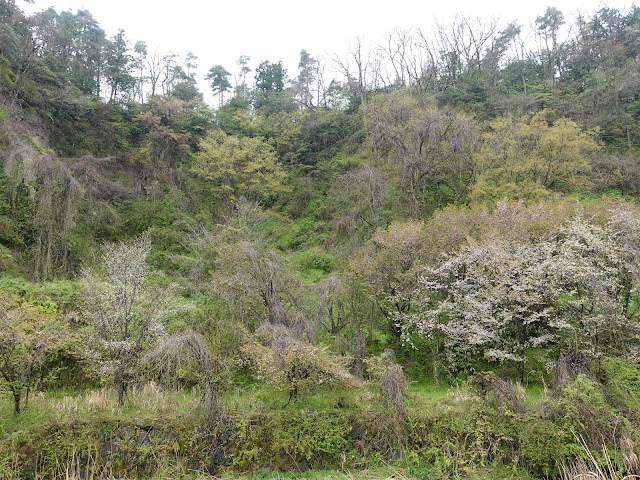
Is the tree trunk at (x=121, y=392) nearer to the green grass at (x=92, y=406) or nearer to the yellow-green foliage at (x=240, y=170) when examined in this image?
the green grass at (x=92, y=406)

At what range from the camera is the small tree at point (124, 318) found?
8742 mm

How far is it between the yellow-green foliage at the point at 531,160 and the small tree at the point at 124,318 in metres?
16.3

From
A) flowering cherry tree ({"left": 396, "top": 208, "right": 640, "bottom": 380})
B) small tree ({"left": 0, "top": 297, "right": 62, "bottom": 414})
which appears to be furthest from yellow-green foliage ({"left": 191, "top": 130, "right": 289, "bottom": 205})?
small tree ({"left": 0, "top": 297, "right": 62, "bottom": 414})

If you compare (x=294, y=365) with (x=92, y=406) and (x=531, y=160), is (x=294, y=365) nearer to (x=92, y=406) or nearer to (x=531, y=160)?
(x=92, y=406)

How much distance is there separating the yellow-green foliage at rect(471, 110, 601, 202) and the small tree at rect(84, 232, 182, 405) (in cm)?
1629

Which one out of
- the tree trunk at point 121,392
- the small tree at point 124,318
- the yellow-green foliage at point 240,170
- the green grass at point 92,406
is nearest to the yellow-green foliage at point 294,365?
the green grass at point 92,406

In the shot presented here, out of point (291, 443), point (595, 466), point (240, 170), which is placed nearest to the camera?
point (595, 466)

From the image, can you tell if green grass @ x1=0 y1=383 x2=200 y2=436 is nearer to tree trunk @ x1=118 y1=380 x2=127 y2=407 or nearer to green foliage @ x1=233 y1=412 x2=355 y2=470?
tree trunk @ x1=118 y1=380 x2=127 y2=407

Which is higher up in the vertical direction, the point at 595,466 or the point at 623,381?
the point at 623,381

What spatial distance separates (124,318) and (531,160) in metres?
19.8

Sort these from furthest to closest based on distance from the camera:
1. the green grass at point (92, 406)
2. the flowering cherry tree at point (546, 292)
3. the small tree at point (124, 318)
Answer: the flowering cherry tree at point (546, 292), the small tree at point (124, 318), the green grass at point (92, 406)

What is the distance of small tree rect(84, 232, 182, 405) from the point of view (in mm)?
8742

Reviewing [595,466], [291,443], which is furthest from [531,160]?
[291,443]

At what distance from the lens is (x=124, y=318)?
353 inches
